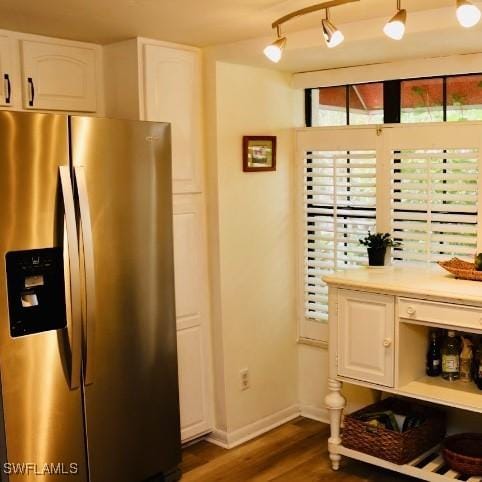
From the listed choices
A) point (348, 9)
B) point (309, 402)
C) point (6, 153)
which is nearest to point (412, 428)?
point (309, 402)

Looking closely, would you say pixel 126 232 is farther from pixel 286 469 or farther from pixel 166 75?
pixel 286 469

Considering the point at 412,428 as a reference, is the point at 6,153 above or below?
above

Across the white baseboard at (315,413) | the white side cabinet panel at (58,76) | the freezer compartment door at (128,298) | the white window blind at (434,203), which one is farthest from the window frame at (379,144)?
the white side cabinet panel at (58,76)

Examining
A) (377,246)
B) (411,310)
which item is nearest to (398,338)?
(411,310)

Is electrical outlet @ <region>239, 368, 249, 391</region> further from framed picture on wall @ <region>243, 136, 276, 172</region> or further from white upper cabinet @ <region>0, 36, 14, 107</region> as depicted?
white upper cabinet @ <region>0, 36, 14, 107</region>

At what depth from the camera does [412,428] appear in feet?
10.6

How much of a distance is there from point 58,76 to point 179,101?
1.97 feet

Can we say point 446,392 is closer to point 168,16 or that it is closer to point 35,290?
point 35,290

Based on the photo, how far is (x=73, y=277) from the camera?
2.75m

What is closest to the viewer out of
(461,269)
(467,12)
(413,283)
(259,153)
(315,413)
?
(467,12)

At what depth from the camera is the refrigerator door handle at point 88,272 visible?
2.75 metres

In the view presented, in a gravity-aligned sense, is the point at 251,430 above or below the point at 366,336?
below

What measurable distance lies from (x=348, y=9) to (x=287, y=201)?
1.47 m

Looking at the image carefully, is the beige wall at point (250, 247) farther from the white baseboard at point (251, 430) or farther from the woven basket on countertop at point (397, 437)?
the woven basket on countertop at point (397, 437)
